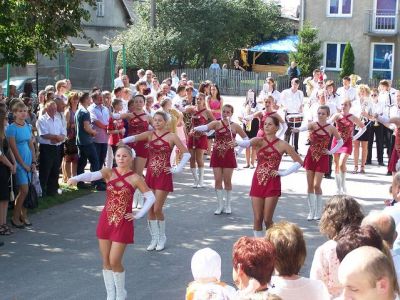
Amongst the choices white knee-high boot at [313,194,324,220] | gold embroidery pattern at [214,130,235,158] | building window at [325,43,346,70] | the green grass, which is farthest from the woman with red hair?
building window at [325,43,346,70]

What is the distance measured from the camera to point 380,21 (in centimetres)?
4156

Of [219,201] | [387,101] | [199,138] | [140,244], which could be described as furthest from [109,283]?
[387,101]

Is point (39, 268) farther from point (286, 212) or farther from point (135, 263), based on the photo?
point (286, 212)

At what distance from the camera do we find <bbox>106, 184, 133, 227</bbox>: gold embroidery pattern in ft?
25.4

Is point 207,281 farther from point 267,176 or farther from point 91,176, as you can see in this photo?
point 267,176

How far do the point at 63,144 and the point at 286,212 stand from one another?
4.68m

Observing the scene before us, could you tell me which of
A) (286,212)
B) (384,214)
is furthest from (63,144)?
(384,214)

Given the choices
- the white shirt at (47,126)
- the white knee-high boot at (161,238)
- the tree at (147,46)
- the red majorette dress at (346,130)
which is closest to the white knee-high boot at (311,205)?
the red majorette dress at (346,130)

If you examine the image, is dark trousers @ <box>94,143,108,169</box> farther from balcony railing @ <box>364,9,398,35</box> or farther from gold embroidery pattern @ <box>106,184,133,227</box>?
balcony railing @ <box>364,9,398,35</box>

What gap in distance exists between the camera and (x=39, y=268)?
905 centimetres

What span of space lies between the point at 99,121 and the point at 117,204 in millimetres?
6434

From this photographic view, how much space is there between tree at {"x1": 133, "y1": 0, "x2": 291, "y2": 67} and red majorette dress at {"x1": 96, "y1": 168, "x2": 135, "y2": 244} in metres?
32.7

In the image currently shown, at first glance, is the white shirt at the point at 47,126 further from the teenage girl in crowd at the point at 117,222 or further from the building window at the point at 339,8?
the building window at the point at 339,8

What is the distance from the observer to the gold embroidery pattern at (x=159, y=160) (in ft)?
33.2
